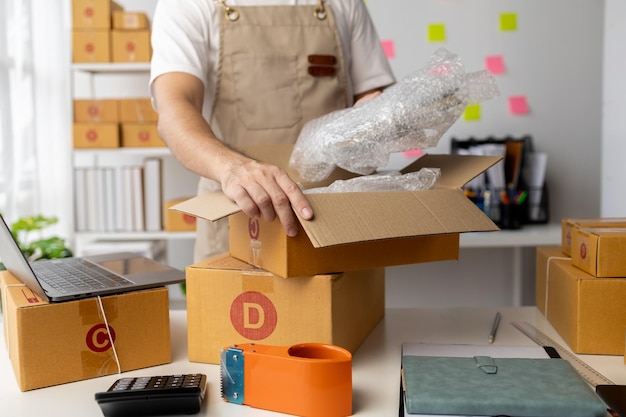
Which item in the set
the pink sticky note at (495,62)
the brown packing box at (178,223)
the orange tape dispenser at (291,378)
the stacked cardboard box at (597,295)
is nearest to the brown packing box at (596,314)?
the stacked cardboard box at (597,295)

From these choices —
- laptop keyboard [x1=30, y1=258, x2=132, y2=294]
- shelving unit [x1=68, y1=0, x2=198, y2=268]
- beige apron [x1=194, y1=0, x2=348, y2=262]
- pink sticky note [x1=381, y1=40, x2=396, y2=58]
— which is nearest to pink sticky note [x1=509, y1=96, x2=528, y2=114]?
pink sticky note [x1=381, y1=40, x2=396, y2=58]

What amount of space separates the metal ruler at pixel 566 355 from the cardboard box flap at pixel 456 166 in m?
0.28

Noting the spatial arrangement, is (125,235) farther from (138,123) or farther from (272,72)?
(272,72)

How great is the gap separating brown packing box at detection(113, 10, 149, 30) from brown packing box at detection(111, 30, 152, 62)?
0.8 inches

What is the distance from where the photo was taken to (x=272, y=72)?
1564 millimetres

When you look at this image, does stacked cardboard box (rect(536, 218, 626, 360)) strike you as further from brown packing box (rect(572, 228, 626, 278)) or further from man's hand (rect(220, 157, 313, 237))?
man's hand (rect(220, 157, 313, 237))

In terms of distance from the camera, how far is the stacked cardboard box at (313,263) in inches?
35.2

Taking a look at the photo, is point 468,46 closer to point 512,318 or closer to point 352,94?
point 352,94

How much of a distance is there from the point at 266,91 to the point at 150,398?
92cm

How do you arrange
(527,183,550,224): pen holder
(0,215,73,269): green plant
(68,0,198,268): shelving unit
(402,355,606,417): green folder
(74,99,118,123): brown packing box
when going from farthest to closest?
(68,0,198,268): shelving unit
(527,183,550,224): pen holder
(74,99,118,123): brown packing box
(0,215,73,269): green plant
(402,355,606,417): green folder

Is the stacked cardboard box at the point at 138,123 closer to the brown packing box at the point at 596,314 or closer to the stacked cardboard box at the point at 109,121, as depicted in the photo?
the stacked cardboard box at the point at 109,121

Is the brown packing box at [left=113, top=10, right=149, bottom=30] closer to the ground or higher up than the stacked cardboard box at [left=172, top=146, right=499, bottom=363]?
higher up

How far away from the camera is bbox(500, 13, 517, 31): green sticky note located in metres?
3.03

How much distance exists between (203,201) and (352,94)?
2.59ft
